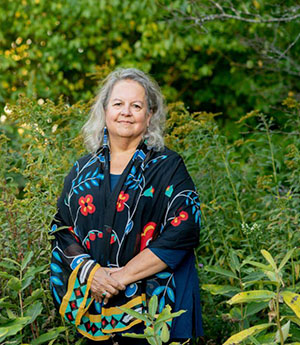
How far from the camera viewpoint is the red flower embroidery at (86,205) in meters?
3.06

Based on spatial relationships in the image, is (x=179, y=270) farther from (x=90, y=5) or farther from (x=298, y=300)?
(x=90, y=5)

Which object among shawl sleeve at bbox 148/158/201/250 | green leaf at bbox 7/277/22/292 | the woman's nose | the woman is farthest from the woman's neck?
green leaf at bbox 7/277/22/292

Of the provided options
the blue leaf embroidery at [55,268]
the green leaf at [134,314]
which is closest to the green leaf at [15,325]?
the green leaf at [134,314]

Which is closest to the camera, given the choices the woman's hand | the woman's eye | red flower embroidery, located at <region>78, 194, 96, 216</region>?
the woman's hand

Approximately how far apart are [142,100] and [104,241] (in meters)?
0.77

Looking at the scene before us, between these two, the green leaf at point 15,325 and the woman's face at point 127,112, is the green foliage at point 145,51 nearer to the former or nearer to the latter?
the woman's face at point 127,112

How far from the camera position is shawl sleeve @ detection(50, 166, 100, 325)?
2990 mm

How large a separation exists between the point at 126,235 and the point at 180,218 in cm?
27

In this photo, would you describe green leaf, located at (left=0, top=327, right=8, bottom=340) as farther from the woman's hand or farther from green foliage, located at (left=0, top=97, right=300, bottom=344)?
the woman's hand

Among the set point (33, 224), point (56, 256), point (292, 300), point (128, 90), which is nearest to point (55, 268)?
point (56, 256)

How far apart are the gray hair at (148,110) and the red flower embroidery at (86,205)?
13.4 inches

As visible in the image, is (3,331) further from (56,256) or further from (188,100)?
(188,100)

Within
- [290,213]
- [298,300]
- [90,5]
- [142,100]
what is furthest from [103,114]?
[90,5]

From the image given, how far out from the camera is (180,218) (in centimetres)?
296
